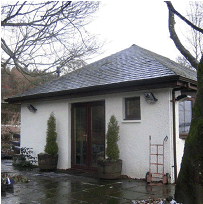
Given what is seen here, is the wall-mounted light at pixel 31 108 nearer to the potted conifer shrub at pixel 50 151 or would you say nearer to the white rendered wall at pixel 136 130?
the potted conifer shrub at pixel 50 151

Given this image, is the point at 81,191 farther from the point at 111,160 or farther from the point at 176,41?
the point at 176,41

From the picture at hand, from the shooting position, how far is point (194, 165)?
16.0 feet

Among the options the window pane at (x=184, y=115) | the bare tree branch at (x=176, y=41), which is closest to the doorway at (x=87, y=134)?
the window pane at (x=184, y=115)

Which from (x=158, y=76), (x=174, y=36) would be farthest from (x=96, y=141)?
(x=174, y=36)

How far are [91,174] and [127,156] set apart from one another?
1.46m

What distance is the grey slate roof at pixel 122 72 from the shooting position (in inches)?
349

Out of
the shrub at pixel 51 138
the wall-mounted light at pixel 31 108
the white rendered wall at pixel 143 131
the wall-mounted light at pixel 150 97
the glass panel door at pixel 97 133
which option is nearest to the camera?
the white rendered wall at pixel 143 131

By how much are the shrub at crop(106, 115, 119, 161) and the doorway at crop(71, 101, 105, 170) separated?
93 cm

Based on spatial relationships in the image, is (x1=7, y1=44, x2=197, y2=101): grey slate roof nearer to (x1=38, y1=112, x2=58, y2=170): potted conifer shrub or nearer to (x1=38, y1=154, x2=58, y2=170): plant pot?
(x1=38, y1=112, x2=58, y2=170): potted conifer shrub

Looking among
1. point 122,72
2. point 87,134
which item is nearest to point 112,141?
point 87,134

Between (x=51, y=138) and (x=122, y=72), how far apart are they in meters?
3.45

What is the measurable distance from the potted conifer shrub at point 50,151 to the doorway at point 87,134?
638 mm

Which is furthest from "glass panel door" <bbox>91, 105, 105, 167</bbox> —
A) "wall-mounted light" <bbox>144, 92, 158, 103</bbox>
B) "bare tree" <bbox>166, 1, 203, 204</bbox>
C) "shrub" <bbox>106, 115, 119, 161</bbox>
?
"bare tree" <bbox>166, 1, 203, 204</bbox>

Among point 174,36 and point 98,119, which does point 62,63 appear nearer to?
point 98,119
